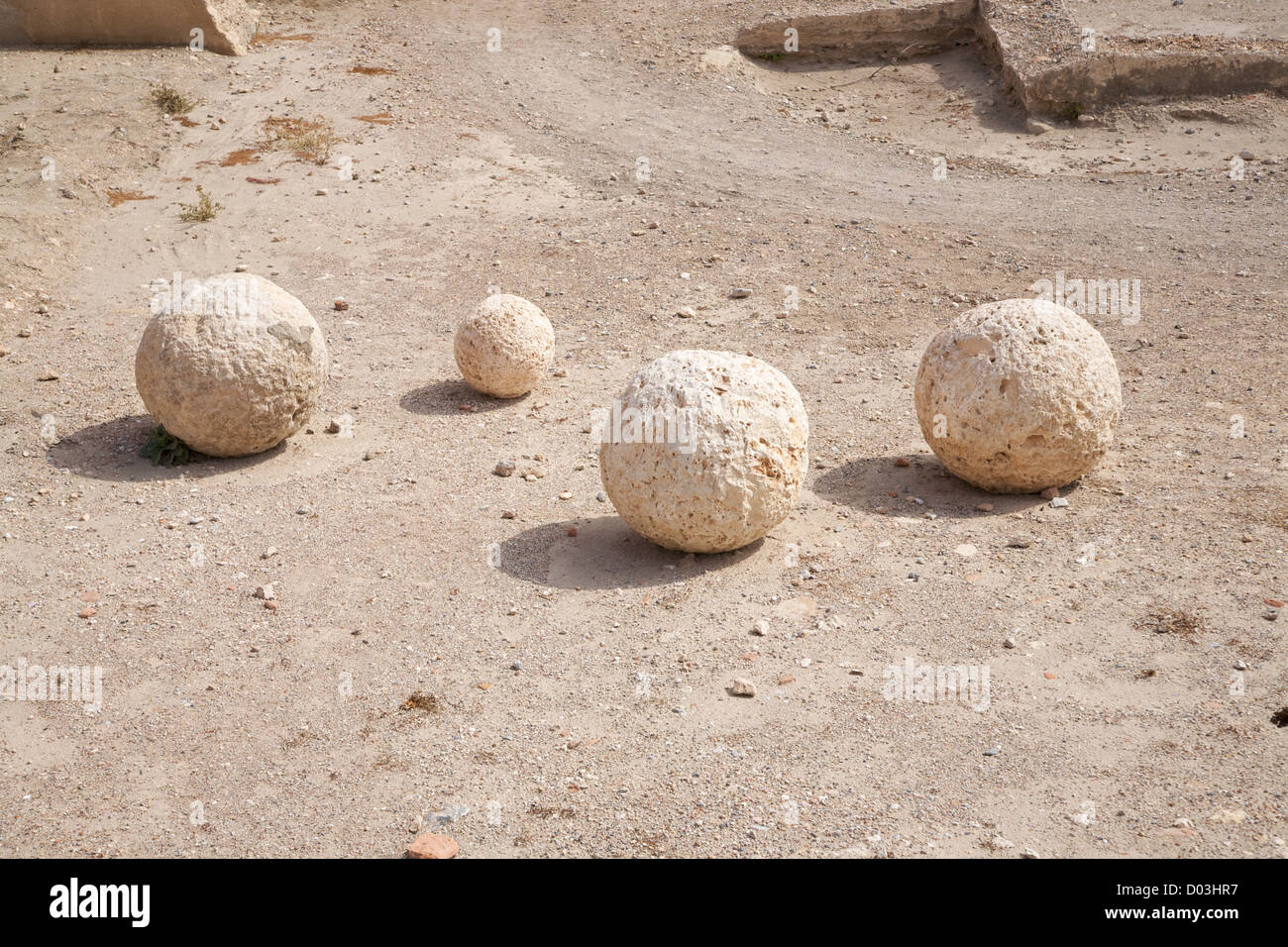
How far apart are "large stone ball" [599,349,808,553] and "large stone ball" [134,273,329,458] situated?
2.98 m

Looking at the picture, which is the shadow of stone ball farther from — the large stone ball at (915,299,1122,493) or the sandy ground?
the large stone ball at (915,299,1122,493)

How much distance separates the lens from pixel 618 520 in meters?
8.08

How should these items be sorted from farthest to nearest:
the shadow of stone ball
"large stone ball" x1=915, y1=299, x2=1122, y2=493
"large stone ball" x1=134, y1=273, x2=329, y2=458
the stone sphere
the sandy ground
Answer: the stone sphere → the shadow of stone ball → "large stone ball" x1=134, y1=273, x2=329, y2=458 → "large stone ball" x1=915, y1=299, x2=1122, y2=493 → the sandy ground

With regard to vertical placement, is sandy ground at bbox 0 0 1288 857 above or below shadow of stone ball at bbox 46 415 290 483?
above

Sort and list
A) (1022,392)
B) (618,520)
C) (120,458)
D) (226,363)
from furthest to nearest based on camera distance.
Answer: (120,458)
(226,363)
(618,520)
(1022,392)

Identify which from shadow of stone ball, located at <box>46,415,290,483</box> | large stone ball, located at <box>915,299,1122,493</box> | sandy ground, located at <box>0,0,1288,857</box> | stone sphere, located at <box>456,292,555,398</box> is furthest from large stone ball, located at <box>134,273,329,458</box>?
large stone ball, located at <box>915,299,1122,493</box>

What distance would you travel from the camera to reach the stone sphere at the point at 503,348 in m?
9.80

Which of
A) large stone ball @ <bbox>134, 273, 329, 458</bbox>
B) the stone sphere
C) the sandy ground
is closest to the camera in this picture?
the sandy ground

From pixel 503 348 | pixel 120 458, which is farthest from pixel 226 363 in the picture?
pixel 503 348

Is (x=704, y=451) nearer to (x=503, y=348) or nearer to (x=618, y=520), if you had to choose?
(x=618, y=520)

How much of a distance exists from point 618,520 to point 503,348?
2.39 metres

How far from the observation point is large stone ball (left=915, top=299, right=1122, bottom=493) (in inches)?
296

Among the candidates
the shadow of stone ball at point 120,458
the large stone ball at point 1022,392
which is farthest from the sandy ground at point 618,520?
the large stone ball at point 1022,392

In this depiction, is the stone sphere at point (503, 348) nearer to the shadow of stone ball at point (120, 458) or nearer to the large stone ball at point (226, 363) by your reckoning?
the large stone ball at point (226, 363)
